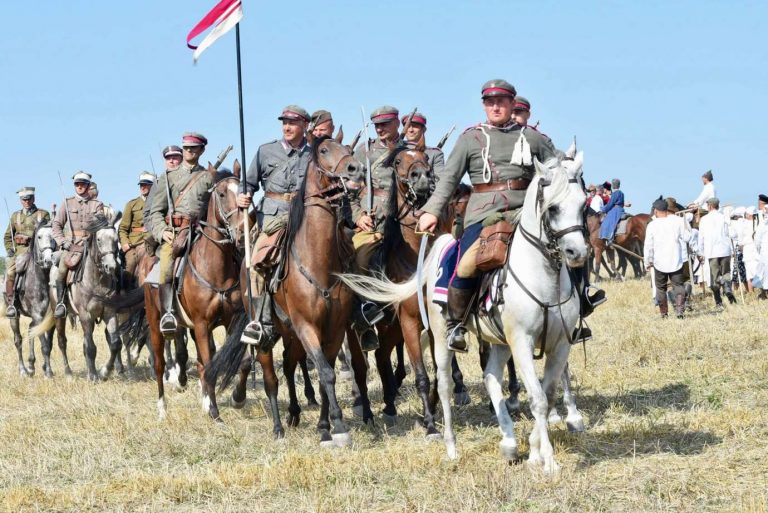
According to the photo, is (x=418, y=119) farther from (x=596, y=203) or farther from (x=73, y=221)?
(x=596, y=203)

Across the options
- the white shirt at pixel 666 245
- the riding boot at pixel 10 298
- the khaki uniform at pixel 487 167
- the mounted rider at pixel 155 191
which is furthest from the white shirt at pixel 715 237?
the khaki uniform at pixel 487 167

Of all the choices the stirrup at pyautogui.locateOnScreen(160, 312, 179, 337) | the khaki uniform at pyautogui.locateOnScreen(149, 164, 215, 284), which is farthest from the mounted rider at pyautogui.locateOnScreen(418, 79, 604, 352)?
the stirrup at pyautogui.locateOnScreen(160, 312, 179, 337)

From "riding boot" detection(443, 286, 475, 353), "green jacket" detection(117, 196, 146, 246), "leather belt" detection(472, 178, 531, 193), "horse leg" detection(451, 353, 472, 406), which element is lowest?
"horse leg" detection(451, 353, 472, 406)

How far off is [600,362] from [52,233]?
932 cm

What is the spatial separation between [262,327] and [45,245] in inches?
353

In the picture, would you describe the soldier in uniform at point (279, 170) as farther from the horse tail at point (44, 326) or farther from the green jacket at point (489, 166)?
the horse tail at point (44, 326)

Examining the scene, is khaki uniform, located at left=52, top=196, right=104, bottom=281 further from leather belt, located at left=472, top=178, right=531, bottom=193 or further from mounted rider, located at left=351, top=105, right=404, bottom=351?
leather belt, located at left=472, top=178, right=531, bottom=193

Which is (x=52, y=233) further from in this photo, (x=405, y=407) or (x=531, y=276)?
(x=531, y=276)

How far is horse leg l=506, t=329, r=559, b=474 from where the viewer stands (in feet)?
24.2

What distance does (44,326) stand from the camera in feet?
55.9

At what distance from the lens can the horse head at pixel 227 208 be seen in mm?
10961

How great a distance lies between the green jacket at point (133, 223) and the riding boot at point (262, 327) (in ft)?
22.5

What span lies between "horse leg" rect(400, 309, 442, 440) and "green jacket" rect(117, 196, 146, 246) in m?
7.85

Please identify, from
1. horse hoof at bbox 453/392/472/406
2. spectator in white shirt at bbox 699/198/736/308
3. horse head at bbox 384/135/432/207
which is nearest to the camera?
horse head at bbox 384/135/432/207
